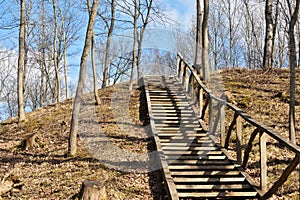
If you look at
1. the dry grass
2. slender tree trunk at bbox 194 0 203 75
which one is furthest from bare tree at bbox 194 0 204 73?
the dry grass

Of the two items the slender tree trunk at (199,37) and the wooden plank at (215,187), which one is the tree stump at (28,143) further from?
the slender tree trunk at (199,37)

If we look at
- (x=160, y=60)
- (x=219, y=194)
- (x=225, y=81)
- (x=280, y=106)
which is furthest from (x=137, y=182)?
(x=160, y=60)

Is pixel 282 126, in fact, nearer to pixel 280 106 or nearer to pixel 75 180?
pixel 280 106

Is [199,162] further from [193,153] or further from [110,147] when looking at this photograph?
[110,147]

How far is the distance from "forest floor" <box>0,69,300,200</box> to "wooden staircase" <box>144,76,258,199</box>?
1.50 feet

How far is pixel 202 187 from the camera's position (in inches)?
248

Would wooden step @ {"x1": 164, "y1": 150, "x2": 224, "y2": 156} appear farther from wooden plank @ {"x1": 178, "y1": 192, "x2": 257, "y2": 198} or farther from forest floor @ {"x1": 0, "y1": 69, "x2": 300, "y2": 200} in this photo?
wooden plank @ {"x1": 178, "y1": 192, "x2": 257, "y2": 198}

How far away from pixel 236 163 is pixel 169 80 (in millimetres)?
9268

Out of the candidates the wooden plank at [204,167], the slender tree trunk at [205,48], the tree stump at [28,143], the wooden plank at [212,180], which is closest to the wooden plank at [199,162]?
the wooden plank at [204,167]

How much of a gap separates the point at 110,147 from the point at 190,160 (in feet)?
8.88

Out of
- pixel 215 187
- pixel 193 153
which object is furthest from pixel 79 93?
pixel 215 187

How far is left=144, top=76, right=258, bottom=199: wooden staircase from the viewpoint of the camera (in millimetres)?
6234

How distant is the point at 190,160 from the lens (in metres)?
7.53

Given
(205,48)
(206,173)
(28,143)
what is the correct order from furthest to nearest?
(205,48), (28,143), (206,173)
